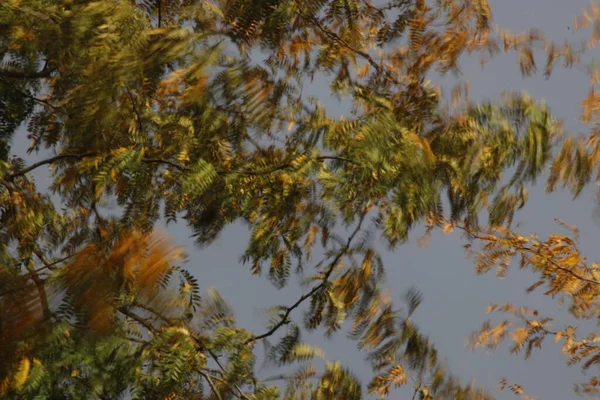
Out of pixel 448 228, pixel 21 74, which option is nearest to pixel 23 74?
pixel 21 74

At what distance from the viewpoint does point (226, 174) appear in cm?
174

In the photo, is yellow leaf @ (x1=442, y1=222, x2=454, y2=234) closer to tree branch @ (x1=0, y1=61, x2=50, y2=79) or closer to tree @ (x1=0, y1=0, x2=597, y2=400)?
tree @ (x1=0, y1=0, x2=597, y2=400)

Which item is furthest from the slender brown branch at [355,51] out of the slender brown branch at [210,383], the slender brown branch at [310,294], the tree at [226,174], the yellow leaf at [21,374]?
the yellow leaf at [21,374]

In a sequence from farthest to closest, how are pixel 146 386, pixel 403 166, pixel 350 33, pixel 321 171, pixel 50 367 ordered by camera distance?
1. pixel 350 33
2. pixel 321 171
3. pixel 403 166
4. pixel 146 386
5. pixel 50 367

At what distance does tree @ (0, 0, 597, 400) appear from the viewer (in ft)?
4.68

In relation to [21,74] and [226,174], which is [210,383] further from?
[21,74]

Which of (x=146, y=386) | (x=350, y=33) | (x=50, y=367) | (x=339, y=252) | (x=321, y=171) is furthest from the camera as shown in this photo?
(x=350, y=33)

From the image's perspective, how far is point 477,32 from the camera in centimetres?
228

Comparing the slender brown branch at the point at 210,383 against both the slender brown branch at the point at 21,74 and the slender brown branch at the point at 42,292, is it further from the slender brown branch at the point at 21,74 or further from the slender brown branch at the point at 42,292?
the slender brown branch at the point at 21,74

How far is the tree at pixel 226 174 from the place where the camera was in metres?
1.43

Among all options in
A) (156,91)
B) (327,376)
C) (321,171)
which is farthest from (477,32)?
(327,376)

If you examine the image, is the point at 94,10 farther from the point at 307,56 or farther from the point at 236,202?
the point at 307,56

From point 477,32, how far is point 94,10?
1.13 meters

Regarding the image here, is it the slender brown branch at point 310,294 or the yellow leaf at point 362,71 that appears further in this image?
the yellow leaf at point 362,71
